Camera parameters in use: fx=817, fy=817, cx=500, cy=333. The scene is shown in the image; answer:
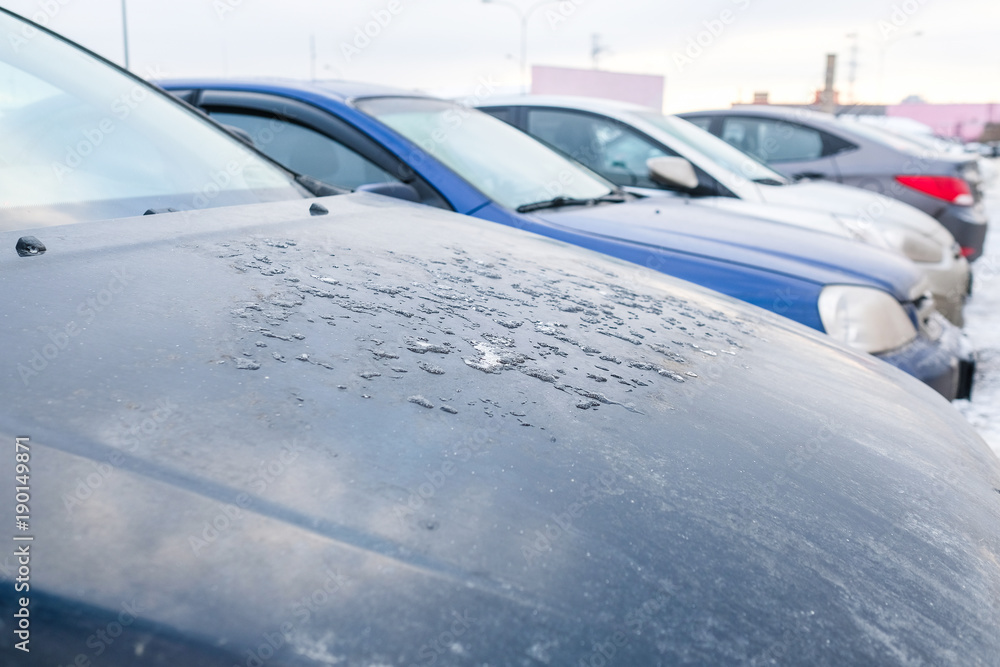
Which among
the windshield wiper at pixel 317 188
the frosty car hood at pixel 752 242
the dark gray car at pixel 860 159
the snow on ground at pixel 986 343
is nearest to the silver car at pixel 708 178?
the snow on ground at pixel 986 343

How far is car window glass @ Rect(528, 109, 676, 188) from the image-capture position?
4.78m

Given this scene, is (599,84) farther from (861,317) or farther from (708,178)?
(861,317)

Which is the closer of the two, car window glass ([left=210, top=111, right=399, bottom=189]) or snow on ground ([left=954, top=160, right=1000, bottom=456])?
car window glass ([left=210, top=111, right=399, bottom=189])

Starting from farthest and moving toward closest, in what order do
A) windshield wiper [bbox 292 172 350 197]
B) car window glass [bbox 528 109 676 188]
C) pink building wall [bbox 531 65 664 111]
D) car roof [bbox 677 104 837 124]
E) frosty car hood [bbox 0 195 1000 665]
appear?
pink building wall [bbox 531 65 664 111]
car roof [bbox 677 104 837 124]
car window glass [bbox 528 109 676 188]
windshield wiper [bbox 292 172 350 197]
frosty car hood [bbox 0 195 1000 665]

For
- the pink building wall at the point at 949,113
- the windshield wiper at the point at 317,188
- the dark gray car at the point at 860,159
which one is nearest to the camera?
the windshield wiper at the point at 317,188

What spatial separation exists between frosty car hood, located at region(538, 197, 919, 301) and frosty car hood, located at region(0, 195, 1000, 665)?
141 cm

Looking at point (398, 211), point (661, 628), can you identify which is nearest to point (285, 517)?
point (661, 628)

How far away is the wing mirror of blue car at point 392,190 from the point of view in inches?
92.0

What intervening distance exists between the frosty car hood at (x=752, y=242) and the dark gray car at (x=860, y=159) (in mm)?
3154

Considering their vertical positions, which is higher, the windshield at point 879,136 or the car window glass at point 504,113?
the car window glass at point 504,113

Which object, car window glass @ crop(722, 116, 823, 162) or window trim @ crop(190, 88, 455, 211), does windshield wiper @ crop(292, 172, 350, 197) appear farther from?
car window glass @ crop(722, 116, 823, 162)

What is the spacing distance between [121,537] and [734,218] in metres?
3.11

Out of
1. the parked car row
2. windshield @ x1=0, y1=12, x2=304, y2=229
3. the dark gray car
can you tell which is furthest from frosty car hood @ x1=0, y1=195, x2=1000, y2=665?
the dark gray car

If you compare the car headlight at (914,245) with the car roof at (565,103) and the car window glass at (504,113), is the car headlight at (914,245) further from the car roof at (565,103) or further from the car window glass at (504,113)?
the car window glass at (504,113)
